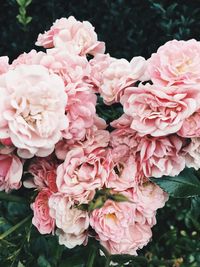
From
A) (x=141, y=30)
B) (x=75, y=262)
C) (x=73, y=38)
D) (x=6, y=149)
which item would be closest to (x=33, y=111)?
(x=6, y=149)

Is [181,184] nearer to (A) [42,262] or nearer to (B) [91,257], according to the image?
(B) [91,257]

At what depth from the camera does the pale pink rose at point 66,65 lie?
1.24 metres

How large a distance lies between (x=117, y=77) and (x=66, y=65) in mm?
105

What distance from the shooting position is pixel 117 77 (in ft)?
4.22

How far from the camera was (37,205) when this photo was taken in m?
1.30

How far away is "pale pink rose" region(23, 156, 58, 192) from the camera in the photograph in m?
1.28

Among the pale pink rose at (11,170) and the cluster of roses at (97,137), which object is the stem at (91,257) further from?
the pale pink rose at (11,170)

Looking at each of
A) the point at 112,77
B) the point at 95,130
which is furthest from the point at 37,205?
the point at 112,77

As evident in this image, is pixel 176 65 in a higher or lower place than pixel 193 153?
higher

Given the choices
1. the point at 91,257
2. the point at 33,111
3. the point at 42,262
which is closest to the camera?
the point at 33,111

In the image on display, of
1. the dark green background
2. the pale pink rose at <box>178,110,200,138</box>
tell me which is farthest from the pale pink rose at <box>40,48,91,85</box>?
the dark green background

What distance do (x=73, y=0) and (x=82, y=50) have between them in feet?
3.59

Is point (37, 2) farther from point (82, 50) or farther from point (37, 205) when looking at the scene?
point (37, 205)

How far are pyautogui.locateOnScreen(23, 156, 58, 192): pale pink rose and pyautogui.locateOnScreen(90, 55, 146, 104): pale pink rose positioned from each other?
17cm
